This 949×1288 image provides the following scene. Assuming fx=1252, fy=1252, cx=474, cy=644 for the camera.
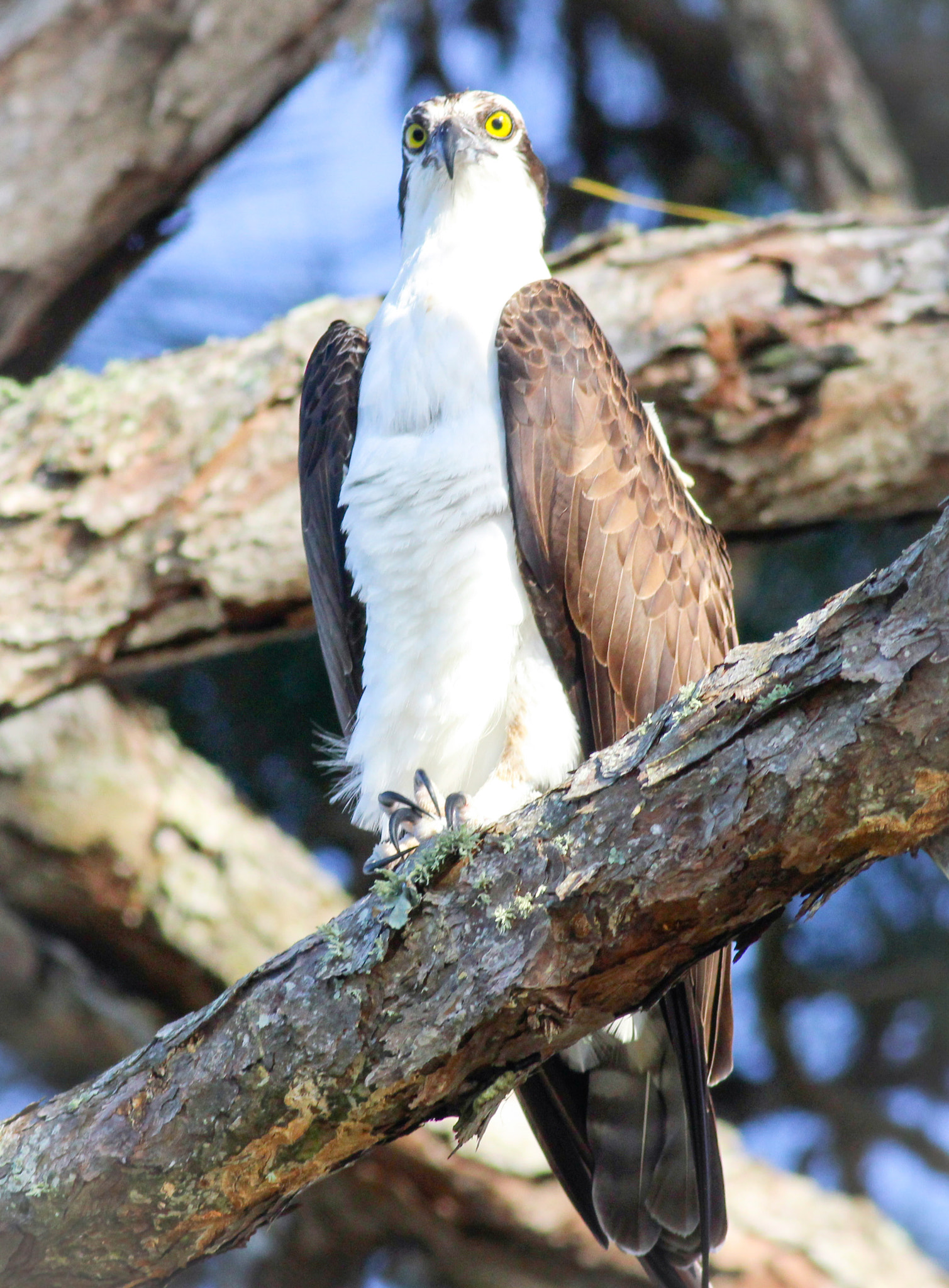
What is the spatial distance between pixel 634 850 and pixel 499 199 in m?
2.58

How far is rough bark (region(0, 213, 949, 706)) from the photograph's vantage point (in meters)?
4.55

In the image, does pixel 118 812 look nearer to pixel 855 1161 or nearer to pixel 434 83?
pixel 855 1161

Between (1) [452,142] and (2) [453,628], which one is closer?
(2) [453,628]

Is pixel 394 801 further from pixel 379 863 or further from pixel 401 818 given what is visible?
pixel 379 863

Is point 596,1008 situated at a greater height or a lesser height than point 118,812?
lesser

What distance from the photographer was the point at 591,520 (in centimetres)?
325

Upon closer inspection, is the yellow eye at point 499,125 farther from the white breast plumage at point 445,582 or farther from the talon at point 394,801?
the talon at point 394,801

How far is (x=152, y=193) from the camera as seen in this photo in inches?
205

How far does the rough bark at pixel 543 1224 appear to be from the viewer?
4520 mm

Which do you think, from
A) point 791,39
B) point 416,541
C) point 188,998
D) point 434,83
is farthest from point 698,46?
point 188,998

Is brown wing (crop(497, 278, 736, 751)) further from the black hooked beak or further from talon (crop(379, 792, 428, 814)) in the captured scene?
the black hooked beak

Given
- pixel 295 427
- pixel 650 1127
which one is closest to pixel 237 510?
pixel 295 427

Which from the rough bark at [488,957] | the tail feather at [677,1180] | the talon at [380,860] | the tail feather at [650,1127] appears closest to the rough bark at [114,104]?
the talon at [380,860]

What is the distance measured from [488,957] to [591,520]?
4.24 ft
